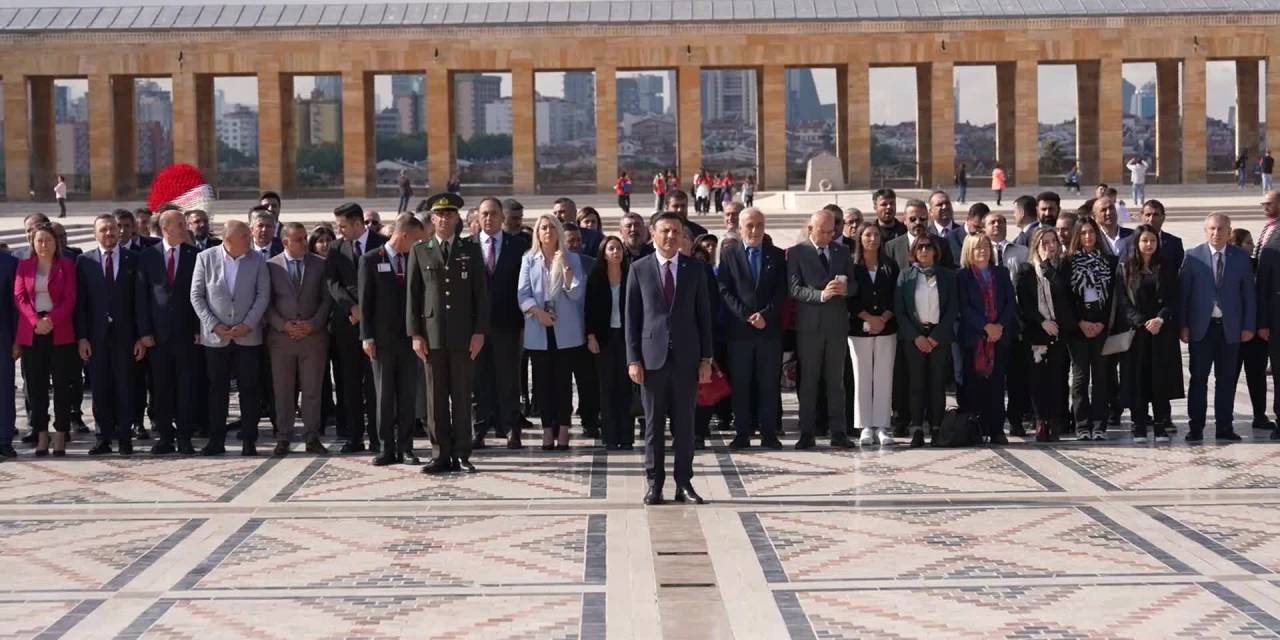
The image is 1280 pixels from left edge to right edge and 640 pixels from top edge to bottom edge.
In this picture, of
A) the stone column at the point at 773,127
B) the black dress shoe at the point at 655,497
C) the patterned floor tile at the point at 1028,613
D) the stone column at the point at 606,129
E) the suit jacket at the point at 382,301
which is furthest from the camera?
the stone column at the point at 606,129

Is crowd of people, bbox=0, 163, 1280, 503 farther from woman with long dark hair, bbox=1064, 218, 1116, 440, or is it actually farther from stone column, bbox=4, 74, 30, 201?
stone column, bbox=4, 74, 30, 201

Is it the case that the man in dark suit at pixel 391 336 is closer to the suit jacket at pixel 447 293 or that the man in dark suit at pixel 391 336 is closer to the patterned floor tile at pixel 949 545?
the suit jacket at pixel 447 293

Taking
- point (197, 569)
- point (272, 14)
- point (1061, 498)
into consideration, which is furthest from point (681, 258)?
point (272, 14)

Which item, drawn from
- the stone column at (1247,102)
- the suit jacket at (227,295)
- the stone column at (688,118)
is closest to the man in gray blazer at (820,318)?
the suit jacket at (227,295)

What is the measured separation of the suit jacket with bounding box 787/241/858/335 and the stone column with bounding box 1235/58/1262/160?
4172 centimetres

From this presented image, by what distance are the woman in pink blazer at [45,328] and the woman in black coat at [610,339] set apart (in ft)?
11.7

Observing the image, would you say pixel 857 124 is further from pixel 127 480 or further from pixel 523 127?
pixel 127 480

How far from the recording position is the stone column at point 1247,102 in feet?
165

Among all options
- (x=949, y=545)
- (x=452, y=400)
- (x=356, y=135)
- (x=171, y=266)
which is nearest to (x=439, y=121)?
(x=356, y=135)

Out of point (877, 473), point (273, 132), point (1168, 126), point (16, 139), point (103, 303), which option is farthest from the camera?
point (1168, 126)

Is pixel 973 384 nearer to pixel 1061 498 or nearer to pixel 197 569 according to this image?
pixel 1061 498

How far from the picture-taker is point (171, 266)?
12070 millimetres

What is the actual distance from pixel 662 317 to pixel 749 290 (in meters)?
1.99

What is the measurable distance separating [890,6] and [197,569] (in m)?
42.3
